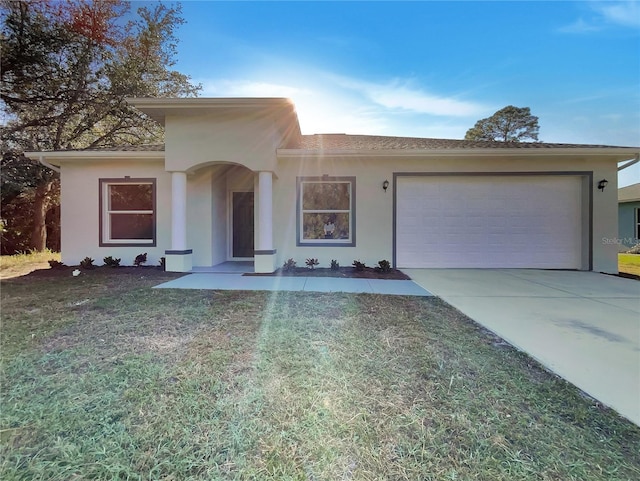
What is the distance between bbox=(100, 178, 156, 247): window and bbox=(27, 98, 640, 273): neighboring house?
31 mm

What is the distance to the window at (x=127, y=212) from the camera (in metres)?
9.33

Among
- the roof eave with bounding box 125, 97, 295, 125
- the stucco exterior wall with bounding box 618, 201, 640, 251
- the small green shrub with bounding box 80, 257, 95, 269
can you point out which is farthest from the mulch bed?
the stucco exterior wall with bounding box 618, 201, 640, 251

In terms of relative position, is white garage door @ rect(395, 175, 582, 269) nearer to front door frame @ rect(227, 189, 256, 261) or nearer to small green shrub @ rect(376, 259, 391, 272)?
small green shrub @ rect(376, 259, 391, 272)

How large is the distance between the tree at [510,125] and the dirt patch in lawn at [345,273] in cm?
2286

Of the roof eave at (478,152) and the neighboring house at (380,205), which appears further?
the neighboring house at (380,205)

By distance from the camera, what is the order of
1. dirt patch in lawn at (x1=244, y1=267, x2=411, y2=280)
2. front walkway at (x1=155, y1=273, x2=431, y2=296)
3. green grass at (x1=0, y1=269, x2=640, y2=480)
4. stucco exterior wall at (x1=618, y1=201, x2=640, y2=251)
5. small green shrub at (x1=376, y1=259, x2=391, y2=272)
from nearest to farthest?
green grass at (x1=0, y1=269, x2=640, y2=480)
front walkway at (x1=155, y1=273, x2=431, y2=296)
dirt patch in lawn at (x1=244, y1=267, x2=411, y2=280)
small green shrub at (x1=376, y1=259, x2=391, y2=272)
stucco exterior wall at (x1=618, y1=201, x2=640, y2=251)

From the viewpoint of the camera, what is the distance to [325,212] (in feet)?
30.4

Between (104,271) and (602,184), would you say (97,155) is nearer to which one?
(104,271)

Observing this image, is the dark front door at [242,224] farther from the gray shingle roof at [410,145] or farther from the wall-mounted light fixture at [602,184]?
the wall-mounted light fixture at [602,184]

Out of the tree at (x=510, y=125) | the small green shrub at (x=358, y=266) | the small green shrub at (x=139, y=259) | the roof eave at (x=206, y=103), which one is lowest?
the small green shrub at (x=358, y=266)

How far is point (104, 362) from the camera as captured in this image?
3.10 metres

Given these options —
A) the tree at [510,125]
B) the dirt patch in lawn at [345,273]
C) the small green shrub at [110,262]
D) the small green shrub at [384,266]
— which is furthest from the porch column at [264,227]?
the tree at [510,125]

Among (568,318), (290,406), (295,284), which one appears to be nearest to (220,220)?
(295,284)

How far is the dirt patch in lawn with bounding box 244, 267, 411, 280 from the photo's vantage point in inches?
309
